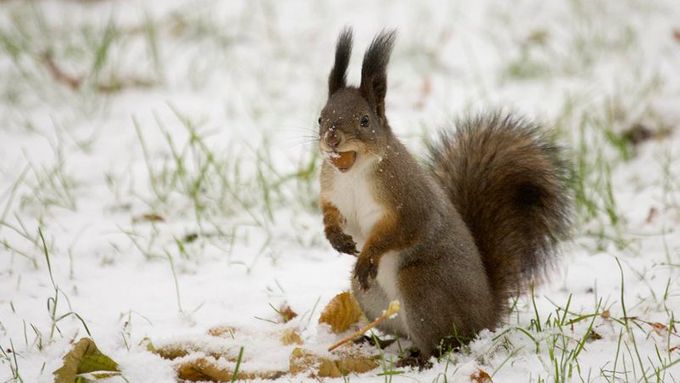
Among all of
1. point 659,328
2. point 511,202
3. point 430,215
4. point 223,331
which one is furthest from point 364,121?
point 659,328

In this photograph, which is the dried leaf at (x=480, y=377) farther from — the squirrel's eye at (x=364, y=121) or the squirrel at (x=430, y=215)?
the squirrel's eye at (x=364, y=121)

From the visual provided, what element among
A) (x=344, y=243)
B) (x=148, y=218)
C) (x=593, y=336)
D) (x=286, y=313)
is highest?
(x=148, y=218)

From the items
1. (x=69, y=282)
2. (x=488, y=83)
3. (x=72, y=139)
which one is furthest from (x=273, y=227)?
(x=488, y=83)

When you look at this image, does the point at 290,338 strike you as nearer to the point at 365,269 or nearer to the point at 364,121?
the point at 365,269

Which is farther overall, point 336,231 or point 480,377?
point 336,231

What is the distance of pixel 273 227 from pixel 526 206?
99 cm

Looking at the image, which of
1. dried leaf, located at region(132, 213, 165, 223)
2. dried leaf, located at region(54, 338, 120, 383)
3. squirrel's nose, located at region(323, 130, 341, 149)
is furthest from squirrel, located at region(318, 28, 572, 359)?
dried leaf, located at region(132, 213, 165, 223)

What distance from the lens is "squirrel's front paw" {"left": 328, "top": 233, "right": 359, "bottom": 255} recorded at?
6.28ft

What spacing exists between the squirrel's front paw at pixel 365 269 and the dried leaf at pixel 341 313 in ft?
0.68

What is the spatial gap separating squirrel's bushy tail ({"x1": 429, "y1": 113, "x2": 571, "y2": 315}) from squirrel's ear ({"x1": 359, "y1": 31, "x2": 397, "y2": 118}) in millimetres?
332

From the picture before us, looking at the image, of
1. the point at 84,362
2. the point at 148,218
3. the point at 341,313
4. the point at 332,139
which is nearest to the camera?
the point at 84,362

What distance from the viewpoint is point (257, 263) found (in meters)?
2.48

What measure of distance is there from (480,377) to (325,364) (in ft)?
1.12

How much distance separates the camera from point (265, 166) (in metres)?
3.29
